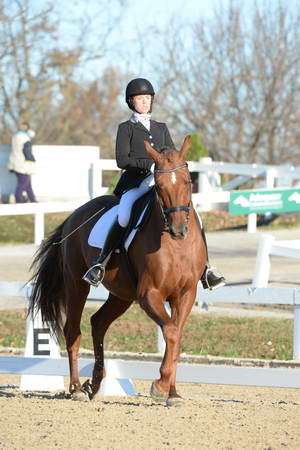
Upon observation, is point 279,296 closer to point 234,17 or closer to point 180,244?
point 180,244

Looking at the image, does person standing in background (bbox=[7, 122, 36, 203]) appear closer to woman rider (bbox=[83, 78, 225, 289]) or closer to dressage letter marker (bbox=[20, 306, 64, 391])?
dressage letter marker (bbox=[20, 306, 64, 391])

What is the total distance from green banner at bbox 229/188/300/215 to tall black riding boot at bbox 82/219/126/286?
8.82 meters

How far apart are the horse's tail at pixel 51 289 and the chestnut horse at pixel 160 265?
0.35 metres

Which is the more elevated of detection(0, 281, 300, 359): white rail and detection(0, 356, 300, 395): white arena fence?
detection(0, 281, 300, 359): white rail

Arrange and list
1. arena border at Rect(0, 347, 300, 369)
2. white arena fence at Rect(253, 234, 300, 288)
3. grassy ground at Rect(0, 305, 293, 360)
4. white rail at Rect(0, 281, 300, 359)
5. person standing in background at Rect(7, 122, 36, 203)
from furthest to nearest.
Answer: person standing in background at Rect(7, 122, 36, 203) → white arena fence at Rect(253, 234, 300, 288) → grassy ground at Rect(0, 305, 293, 360) → arena border at Rect(0, 347, 300, 369) → white rail at Rect(0, 281, 300, 359)

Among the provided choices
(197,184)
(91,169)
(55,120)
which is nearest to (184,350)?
(91,169)

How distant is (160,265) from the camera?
25.0ft

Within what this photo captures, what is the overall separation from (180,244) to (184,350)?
4250 mm

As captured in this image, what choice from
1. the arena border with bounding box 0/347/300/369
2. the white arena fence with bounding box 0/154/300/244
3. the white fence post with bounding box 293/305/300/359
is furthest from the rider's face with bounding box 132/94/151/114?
the white arena fence with bounding box 0/154/300/244

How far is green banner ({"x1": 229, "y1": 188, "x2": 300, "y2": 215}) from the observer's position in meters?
17.2

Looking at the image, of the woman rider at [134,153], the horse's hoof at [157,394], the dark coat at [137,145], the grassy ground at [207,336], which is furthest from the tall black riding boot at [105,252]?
the grassy ground at [207,336]

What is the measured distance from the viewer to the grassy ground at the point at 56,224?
21453mm

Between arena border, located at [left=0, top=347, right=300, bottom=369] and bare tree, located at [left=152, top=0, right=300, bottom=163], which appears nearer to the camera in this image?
arena border, located at [left=0, top=347, right=300, bottom=369]

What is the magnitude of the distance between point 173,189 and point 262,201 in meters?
10.1
